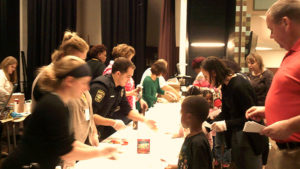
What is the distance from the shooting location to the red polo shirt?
149 centimetres

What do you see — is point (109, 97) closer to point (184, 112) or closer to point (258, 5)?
point (184, 112)

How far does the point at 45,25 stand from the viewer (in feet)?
24.8

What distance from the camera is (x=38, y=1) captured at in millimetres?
7551

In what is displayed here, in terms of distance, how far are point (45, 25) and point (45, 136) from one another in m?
6.77

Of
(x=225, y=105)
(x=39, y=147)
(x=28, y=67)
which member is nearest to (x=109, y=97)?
(x=225, y=105)

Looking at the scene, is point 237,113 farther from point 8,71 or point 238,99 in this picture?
point 8,71

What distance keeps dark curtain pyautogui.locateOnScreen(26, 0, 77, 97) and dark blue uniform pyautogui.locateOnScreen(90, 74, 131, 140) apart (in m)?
4.97

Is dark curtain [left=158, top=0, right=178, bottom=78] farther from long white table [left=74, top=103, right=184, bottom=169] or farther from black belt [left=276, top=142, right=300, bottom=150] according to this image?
black belt [left=276, top=142, right=300, bottom=150]

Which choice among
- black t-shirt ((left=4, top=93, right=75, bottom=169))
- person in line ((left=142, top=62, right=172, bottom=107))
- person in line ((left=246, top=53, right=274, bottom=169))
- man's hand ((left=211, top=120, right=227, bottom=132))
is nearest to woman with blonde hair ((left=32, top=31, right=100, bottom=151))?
black t-shirt ((left=4, top=93, right=75, bottom=169))

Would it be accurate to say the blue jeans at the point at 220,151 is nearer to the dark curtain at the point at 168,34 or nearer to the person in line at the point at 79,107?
the person in line at the point at 79,107

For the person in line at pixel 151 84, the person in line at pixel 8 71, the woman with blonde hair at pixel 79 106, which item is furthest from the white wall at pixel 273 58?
the woman with blonde hair at pixel 79 106

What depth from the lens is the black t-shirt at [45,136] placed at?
1.27m

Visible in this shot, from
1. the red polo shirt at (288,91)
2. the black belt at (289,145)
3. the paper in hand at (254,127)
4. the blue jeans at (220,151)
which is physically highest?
the red polo shirt at (288,91)

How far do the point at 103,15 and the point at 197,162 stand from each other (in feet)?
19.8
